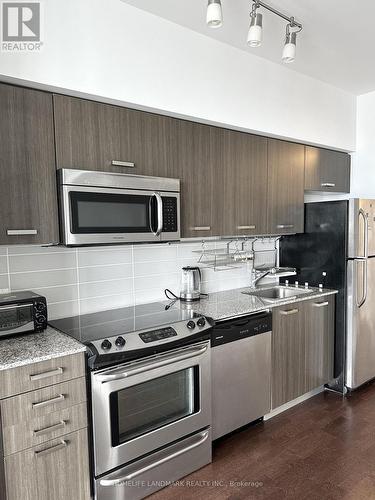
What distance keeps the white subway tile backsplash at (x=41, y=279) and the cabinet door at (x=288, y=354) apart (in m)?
1.46

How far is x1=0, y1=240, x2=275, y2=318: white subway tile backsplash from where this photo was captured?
2092 mm

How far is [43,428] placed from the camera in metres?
1.58

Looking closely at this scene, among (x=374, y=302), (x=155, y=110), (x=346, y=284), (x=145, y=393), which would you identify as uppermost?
(x=155, y=110)

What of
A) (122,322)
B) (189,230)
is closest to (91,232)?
(122,322)

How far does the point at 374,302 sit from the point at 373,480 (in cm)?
153

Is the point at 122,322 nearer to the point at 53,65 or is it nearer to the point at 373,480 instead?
the point at 53,65

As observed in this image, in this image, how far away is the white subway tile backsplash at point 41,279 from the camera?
2064mm

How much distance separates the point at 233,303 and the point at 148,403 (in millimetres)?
970

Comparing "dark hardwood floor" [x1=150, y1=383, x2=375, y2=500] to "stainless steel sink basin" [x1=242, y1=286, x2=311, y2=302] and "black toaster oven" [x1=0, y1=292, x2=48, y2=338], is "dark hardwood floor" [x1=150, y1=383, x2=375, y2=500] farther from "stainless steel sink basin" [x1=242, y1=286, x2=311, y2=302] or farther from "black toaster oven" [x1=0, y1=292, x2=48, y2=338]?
"black toaster oven" [x1=0, y1=292, x2=48, y2=338]

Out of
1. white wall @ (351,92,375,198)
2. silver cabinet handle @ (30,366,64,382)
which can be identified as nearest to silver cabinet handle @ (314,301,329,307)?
white wall @ (351,92,375,198)

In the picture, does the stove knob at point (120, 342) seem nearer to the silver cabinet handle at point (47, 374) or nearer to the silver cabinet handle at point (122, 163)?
the silver cabinet handle at point (47, 374)

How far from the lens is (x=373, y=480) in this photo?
79.7 inches

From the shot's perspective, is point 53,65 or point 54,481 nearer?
point 54,481

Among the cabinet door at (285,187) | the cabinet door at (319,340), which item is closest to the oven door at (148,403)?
the cabinet door at (319,340)
